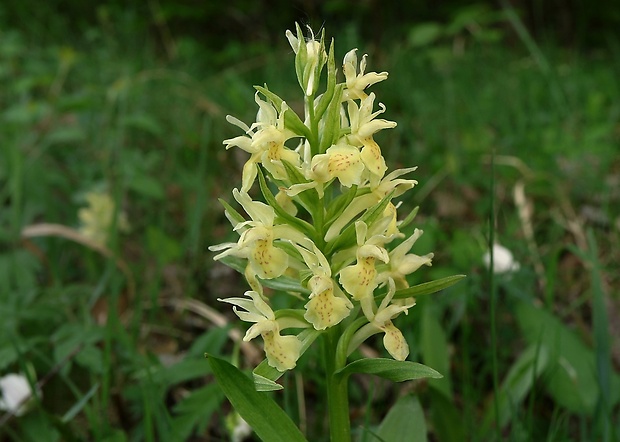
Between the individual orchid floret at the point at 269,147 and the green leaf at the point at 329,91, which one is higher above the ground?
the green leaf at the point at 329,91

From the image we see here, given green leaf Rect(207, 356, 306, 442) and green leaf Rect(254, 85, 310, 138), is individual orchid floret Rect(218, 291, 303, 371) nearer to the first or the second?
green leaf Rect(207, 356, 306, 442)

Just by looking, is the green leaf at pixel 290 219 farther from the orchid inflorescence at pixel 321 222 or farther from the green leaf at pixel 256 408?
the green leaf at pixel 256 408

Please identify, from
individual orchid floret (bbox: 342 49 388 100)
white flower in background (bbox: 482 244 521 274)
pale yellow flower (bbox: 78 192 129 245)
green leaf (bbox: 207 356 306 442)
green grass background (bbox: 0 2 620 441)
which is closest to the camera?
green leaf (bbox: 207 356 306 442)

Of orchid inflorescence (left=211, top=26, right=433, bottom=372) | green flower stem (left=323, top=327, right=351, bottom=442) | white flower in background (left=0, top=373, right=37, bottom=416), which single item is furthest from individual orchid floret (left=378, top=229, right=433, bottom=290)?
white flower in background (left=0, top=373, right=37, bottom=416)

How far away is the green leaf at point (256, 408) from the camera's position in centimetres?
87

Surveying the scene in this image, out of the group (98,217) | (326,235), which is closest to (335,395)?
(326,235)

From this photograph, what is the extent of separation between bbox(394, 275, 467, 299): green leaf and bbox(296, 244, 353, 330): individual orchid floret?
8cm

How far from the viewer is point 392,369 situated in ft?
2.91

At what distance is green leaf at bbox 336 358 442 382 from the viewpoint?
0.87 m

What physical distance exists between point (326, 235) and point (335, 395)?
21 cm

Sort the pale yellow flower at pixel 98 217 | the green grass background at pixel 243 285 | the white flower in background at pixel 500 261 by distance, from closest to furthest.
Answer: the green grass background at pixel 243 285 < the white flower in background at pixel 500 261 < the pale yellow flower at pixel 98 217

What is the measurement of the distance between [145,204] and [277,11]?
442cm

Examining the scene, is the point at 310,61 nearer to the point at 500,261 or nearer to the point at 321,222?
the point at 321,222

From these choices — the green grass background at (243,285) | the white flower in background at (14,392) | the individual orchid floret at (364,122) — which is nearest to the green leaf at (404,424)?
the green grass background at (243,285)
